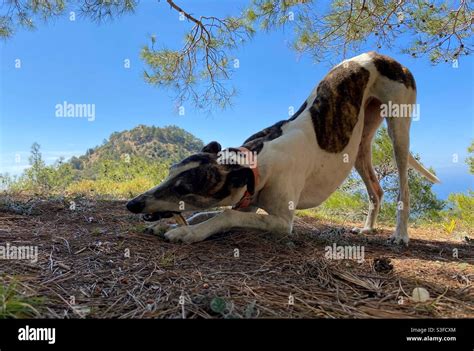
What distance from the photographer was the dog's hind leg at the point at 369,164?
4098 millimetres

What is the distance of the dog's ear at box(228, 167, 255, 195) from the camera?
2582mm

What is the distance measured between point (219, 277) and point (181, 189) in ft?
2.65

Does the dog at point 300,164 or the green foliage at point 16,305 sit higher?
the dog at point 300,164

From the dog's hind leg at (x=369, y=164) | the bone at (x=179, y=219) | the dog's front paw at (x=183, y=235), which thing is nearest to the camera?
the dog's front paw at (x=183, y=235)

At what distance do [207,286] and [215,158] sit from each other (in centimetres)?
111

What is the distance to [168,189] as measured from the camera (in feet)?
8.13

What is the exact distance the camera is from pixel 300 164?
3.16m

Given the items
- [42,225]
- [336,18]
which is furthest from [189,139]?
[42,225]

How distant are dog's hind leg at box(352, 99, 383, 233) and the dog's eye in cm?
234

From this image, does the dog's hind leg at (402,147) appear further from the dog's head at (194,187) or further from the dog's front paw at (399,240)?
the dog's head at (194,187)

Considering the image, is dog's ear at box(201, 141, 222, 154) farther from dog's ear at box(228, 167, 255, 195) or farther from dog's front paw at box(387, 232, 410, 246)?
dog's front paw at box(387, 232, 410, 246)

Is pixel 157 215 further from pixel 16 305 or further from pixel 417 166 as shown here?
pixel 417 166

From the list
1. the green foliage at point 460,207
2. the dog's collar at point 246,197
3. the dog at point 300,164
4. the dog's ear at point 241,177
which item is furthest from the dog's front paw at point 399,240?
the green foliage at point 460,207
